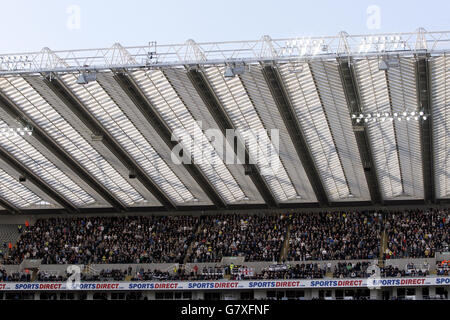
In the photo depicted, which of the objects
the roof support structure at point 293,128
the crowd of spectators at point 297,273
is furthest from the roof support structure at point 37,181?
the roof support structure at point 293,128

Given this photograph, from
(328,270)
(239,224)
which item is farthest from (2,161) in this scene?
(328,270)

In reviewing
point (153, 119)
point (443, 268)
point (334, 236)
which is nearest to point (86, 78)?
point (153, 119)

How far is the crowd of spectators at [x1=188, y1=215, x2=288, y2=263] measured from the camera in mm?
58656

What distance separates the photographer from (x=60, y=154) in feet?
189

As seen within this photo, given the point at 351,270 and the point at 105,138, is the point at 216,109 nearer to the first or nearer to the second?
the point at 105,138

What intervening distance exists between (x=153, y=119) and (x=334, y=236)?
17551mm

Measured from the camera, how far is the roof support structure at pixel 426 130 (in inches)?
1709

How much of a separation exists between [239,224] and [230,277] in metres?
8.54

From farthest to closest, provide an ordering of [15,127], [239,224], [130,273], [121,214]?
[121,214], [239,224], [130,273], [15,127]

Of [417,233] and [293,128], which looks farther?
[417,233]

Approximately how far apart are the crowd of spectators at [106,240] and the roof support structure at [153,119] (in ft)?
16.3
